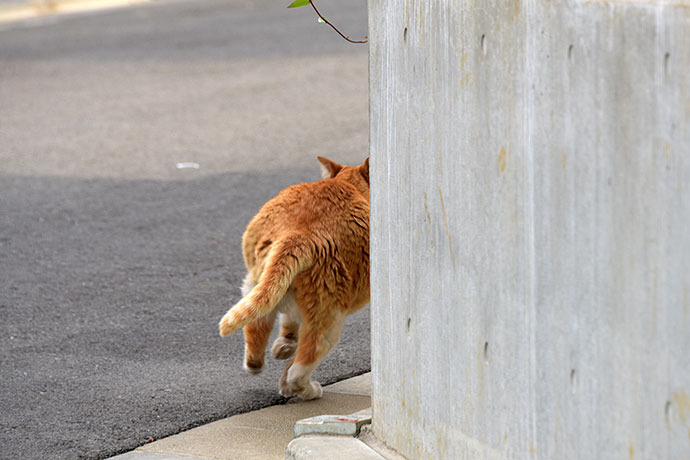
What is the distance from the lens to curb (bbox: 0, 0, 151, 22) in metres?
17.2

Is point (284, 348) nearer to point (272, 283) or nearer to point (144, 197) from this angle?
point (272, 283)

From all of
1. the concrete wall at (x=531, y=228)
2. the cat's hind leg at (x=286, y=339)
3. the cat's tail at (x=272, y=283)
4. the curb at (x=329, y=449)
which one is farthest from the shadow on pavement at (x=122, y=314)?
the concrete wall at (x=531, y=228)

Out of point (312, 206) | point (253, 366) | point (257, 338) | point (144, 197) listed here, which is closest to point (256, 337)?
point (257, 338)

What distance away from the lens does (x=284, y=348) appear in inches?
180

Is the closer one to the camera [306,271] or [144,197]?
[306,271]

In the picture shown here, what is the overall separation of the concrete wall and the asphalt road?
1.47 metres

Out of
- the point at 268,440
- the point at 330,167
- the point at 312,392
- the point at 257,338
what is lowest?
the point at 268,440

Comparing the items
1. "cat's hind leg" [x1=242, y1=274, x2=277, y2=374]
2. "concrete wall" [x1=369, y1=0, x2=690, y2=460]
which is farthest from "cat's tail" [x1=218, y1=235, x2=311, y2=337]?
"concrete wall" [x1=369, y1=0, x2=690, y2=460]

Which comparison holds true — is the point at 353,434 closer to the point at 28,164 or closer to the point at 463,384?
the point at 463,384

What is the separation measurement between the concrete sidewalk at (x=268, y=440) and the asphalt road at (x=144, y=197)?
0.11 metres

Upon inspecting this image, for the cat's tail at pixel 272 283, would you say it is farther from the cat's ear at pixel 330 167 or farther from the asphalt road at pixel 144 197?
the cat's ear at pixel 330 167

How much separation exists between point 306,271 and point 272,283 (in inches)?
7.3

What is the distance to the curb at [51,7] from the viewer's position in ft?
56.4

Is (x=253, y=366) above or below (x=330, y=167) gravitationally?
below
